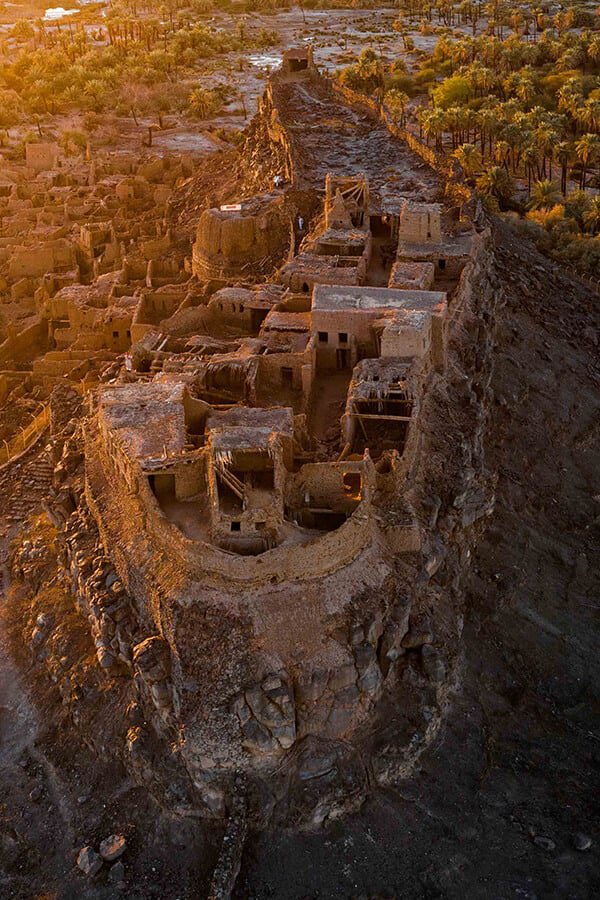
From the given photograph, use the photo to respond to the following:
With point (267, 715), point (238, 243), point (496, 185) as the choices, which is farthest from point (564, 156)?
point (267, 715)

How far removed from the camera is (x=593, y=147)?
59.5 meters

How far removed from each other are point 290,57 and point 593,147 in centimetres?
2071

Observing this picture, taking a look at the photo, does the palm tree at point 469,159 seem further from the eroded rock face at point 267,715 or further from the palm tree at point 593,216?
the eroded rock face at point 267,715

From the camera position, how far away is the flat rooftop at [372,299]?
31.4 meters

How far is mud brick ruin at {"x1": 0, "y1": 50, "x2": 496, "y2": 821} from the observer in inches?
872

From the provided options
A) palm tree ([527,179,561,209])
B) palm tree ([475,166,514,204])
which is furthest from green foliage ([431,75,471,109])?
palm tree ([527,179,561,209])

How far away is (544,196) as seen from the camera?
57.4 m

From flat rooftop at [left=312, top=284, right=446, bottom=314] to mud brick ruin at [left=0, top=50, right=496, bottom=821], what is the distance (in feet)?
0.34

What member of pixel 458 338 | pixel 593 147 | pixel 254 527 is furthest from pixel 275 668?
pixel 593 147

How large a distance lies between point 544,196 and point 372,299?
95.8 feet

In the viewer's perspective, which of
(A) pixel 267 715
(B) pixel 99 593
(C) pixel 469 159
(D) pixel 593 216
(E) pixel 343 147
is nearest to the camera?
(A) pixel 267 715

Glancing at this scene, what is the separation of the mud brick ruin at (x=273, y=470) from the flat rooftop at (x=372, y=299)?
0.34ft

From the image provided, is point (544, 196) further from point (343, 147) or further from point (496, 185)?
point (343, 147)

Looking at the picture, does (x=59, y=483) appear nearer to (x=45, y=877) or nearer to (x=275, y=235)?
(x=45, y=877)
